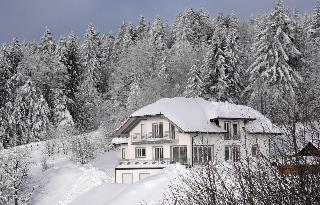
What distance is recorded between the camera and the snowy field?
34.8 metres

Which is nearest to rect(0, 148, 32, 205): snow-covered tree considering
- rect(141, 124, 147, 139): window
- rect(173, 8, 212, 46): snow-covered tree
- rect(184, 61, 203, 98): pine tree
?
rect(141, 124, 147, 139): window

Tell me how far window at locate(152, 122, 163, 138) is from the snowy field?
6.11 meters

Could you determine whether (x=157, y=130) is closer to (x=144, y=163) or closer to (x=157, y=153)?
(x=157, y=153)

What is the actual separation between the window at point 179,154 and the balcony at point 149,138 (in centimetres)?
94

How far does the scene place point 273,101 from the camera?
58.5m

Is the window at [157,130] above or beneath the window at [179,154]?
above

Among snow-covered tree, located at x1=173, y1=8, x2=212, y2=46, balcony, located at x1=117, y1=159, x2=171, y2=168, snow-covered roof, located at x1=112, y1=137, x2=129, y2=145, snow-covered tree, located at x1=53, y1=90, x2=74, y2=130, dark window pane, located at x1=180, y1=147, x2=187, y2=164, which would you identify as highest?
snow-covered tree, located at x1=173, y1=8, x2=212, y2=46

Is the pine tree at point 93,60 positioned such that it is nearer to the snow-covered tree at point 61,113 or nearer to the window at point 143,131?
the snow-covered tree at point 61,113

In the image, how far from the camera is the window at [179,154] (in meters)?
49.7

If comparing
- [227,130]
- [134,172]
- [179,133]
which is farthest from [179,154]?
[227,130]

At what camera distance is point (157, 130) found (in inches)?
2040

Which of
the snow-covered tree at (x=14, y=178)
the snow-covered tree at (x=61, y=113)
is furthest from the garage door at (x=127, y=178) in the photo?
the snow-covered tree at (x=61, y=113)

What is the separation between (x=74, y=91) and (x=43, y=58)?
29.4 feet

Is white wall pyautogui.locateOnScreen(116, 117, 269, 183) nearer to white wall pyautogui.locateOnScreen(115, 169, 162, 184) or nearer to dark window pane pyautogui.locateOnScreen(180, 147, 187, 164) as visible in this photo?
white wall pyautogui.locateOnScreen(115, 169, 162, 184)
